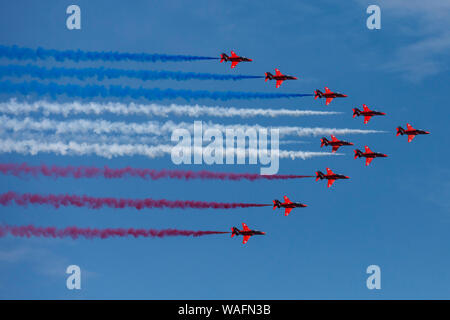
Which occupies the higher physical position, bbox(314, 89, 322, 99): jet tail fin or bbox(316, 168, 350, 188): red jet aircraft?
bbox(314, 89, 322, 99): jet tail fin

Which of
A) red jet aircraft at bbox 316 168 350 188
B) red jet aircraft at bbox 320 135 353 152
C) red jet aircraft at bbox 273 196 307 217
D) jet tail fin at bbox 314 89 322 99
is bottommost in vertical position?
red jet aircraft at bbox 273 196 307 217

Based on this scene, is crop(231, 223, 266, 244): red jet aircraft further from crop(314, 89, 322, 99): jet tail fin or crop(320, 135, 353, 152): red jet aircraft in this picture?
crop(314, 89, 322, 99): jet tail fin

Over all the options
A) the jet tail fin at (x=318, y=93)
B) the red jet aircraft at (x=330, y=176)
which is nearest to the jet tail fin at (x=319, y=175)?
the red jet aircraft at (x=330, y=176)

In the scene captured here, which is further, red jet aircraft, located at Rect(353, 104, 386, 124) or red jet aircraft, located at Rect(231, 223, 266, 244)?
red jet aircraft, located at Rect(353, 104, 386, 124)

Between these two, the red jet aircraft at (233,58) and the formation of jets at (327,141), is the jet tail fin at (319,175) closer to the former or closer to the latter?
the formation of jets at (327,141)

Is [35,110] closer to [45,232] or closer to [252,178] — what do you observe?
[45,232]

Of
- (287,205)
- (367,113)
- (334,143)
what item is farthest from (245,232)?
(367,113)

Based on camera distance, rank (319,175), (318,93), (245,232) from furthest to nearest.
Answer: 1. (318,93)
2. (319,175)
3. (245,232)

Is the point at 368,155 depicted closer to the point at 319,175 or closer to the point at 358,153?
the point at 358,153

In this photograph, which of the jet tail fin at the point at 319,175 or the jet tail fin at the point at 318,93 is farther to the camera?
the jet tail fin at the point at 318,93

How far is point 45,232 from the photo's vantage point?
118 meters

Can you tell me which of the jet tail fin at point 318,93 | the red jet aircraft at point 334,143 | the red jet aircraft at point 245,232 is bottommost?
the red jet aircraft at point 245,232

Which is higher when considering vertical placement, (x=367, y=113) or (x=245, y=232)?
(x=367, y=113)

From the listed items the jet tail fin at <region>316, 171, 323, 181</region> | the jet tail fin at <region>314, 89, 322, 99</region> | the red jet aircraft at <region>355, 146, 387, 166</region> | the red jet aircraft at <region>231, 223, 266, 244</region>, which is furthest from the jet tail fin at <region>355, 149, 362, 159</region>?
the red jet aircraft at <region>231, 223, 266, 244</region>
